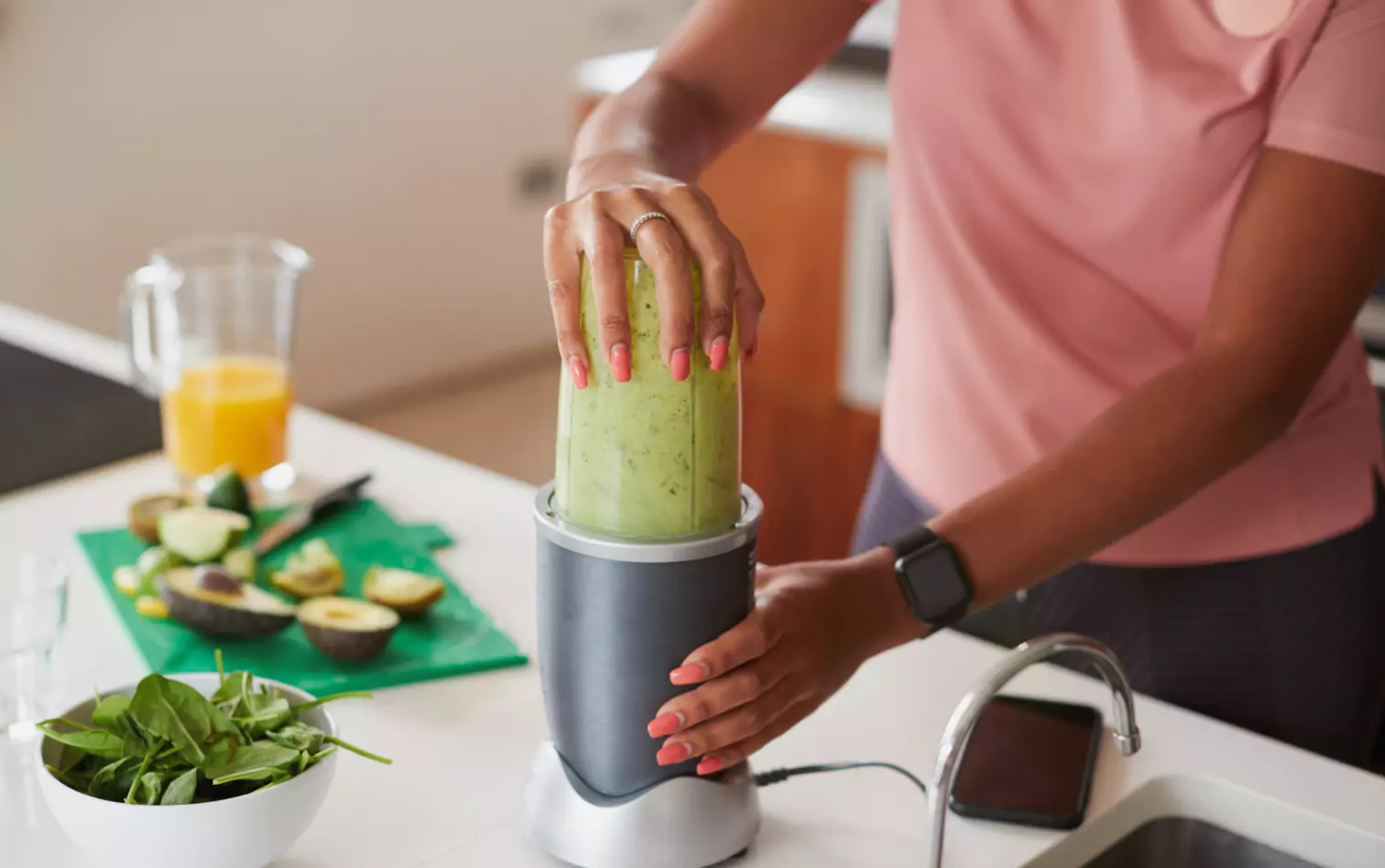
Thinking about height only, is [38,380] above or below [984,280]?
below

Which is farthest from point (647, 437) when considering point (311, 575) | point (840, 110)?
point (840, 110)

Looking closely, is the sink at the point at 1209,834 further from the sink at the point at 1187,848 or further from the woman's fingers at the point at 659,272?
the woman's fingers at the point at 659,272

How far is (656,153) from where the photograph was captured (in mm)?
1142

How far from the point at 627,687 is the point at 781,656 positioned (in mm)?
92

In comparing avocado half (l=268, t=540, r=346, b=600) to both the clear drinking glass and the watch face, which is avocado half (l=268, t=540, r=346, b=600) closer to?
the clear drinking glass

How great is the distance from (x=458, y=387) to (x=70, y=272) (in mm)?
1200

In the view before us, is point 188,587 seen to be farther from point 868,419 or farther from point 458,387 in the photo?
point 458,387

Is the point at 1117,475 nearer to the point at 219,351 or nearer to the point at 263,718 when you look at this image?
the point at 263,718

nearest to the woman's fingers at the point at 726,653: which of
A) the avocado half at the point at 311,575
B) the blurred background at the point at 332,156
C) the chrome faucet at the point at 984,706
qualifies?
the chrome faucet at the point at 984,706

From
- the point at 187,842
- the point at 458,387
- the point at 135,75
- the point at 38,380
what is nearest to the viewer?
the point at 187,842

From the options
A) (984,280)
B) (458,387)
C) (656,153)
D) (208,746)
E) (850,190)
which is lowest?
(458,387)

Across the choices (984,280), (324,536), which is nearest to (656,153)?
(984,280)

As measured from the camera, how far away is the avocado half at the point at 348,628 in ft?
3.66

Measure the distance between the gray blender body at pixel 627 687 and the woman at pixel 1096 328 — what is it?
19mm
